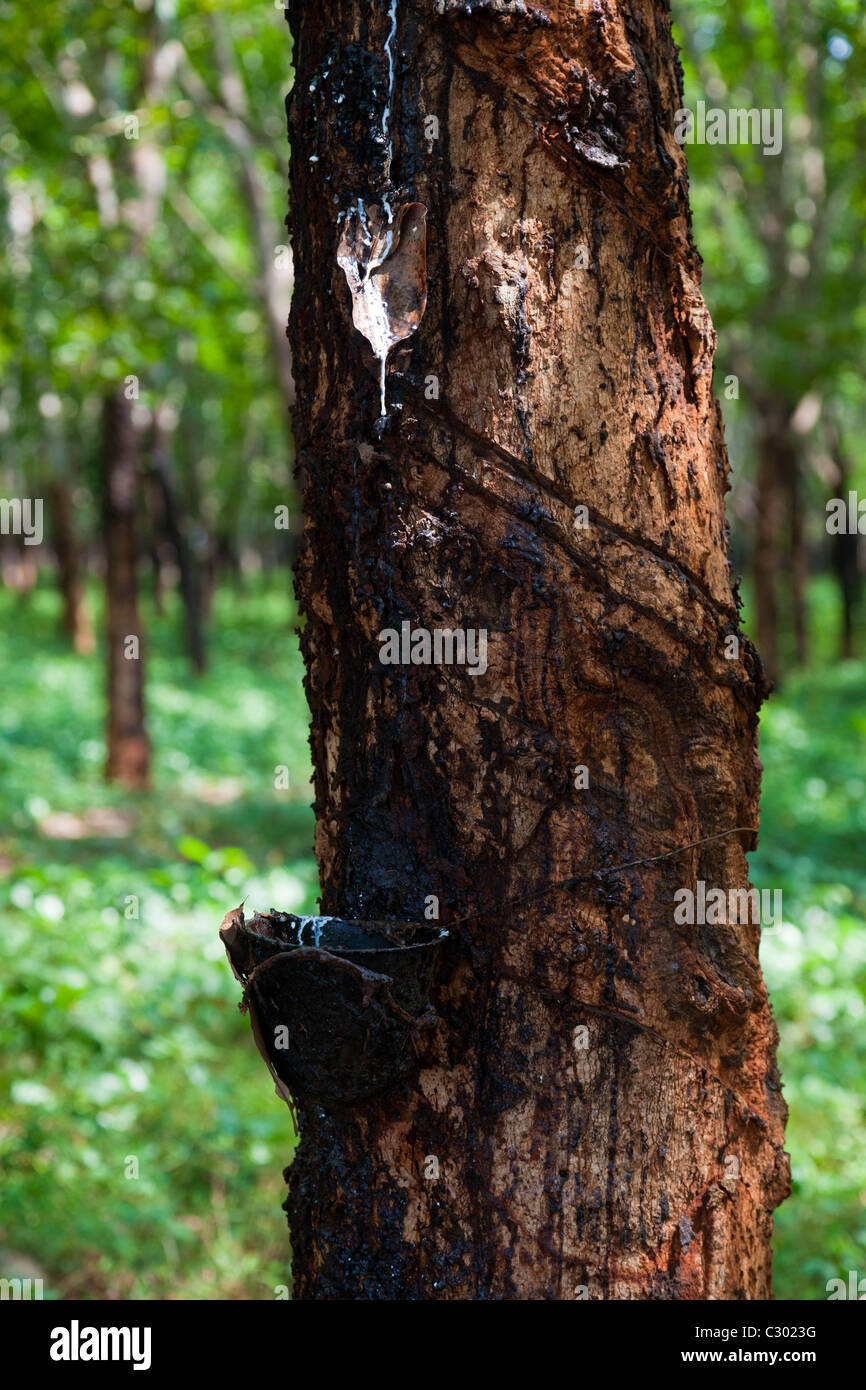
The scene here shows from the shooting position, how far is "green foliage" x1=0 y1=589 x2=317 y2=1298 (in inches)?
145

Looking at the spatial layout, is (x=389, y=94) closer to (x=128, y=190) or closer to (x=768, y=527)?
(x=128, y=190)

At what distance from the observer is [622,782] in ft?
5.44

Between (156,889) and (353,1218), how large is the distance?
5.46m

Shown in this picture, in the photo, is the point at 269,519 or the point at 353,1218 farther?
the point at 269,519

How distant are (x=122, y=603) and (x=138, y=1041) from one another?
582 centimetres

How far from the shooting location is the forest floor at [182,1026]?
3699 millimetres

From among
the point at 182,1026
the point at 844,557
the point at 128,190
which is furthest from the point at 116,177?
the point at 844,557

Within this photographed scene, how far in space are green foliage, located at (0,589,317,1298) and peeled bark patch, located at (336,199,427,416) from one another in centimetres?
297

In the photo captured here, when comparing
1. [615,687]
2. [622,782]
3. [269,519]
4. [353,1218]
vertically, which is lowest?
[353,1218]

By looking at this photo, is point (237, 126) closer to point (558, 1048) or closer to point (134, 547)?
point (134, 547)

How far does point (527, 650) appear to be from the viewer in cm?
162

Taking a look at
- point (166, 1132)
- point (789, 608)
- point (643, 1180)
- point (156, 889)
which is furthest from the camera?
point (789, 608)

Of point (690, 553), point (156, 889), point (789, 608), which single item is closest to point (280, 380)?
point (156, 889)
